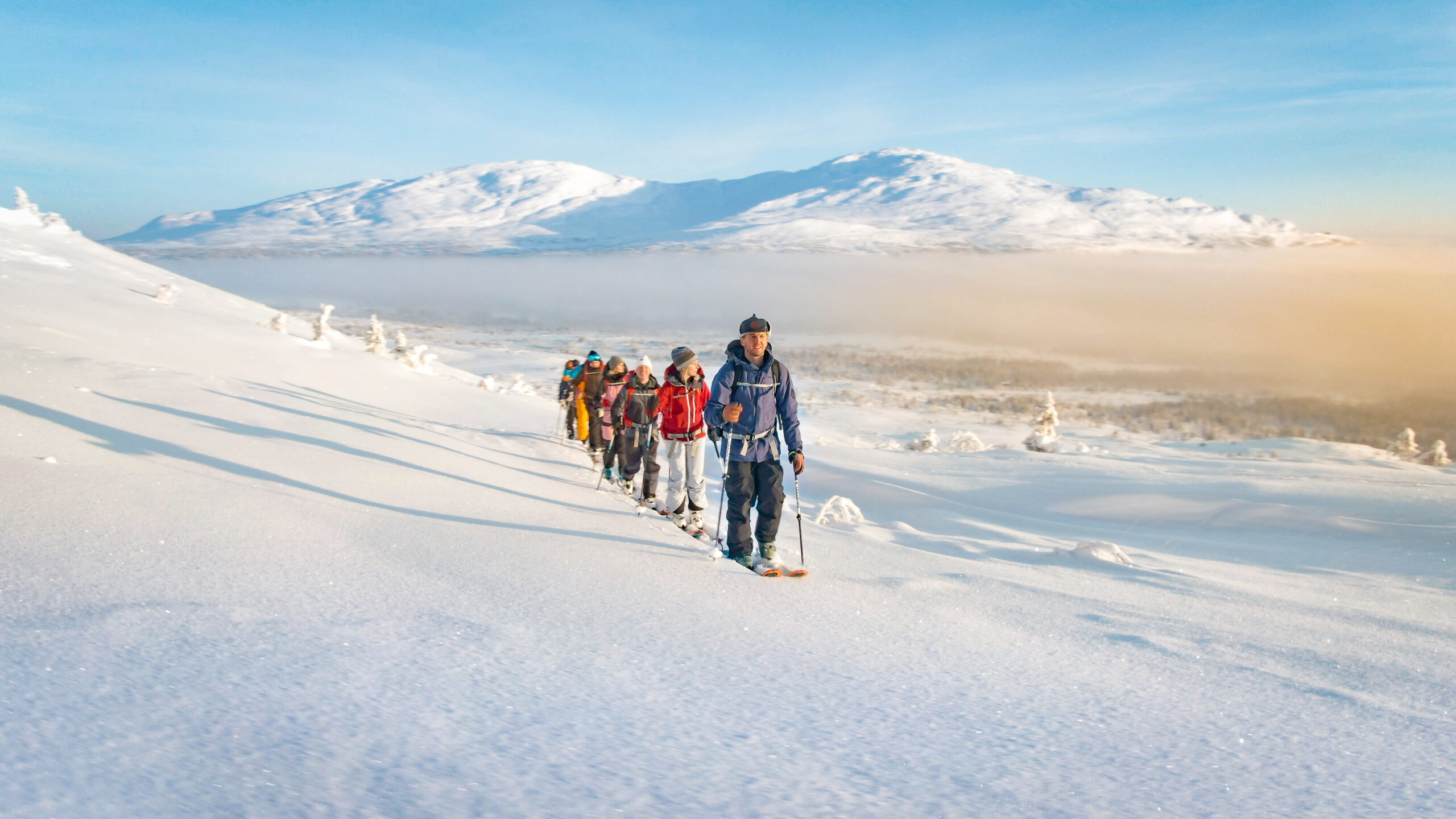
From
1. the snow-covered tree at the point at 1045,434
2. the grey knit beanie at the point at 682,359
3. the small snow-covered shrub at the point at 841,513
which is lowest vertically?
the small snow-covered shrub at the point at 841,513

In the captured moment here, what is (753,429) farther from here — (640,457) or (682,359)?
(640,457)

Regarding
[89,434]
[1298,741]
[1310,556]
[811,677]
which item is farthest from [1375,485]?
[89,434]

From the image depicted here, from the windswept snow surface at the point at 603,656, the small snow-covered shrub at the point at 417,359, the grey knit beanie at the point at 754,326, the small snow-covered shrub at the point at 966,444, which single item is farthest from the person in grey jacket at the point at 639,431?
the small snow-covered shrub at the point at 417,359

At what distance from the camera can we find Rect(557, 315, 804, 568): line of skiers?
18.3ft

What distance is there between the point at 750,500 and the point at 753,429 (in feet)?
1.71

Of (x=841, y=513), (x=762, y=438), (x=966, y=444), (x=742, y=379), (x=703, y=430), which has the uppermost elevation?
(x=742, y=379)

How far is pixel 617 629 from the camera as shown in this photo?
3.50 m

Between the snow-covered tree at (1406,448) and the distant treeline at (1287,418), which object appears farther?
the distant treeline at (1287,418)

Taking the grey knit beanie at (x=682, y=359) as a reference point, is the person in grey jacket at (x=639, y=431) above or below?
below

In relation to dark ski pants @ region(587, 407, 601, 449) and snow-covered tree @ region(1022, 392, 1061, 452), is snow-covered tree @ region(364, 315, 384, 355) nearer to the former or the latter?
dark ski pants @ region(587, 407, 601, 449)

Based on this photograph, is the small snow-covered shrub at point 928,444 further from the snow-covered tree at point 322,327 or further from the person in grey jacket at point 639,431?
the snow-covered tree at point 322,327

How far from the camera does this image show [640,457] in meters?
9.20

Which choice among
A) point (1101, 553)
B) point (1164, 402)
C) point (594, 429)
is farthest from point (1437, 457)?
point (1164, 402)

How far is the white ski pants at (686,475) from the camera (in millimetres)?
7371
